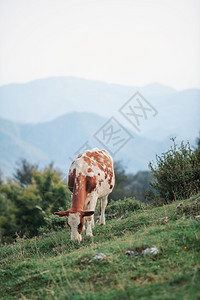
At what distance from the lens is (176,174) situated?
14375mm

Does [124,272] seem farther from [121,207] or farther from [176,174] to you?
[121,207]

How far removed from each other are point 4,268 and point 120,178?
39.5m

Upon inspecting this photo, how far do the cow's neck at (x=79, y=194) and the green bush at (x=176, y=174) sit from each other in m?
4.44

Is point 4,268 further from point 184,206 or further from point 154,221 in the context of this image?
point 184,206

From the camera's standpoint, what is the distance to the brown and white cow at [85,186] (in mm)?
10344

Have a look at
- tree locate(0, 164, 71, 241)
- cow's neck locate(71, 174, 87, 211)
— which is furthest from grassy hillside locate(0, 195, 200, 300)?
tree locate(0, 164, 71, 241)

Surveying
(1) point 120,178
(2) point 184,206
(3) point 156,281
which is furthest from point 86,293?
(1) point 120,178

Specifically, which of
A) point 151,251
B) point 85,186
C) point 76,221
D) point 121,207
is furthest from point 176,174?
point 151,251

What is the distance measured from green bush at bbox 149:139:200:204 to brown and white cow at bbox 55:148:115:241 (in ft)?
10.3

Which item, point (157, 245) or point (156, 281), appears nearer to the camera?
point (156, 281)

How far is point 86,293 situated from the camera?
605 centimetres

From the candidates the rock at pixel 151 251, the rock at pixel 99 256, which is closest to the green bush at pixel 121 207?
the rock at pixel 99 256

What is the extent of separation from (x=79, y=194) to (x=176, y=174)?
16.9ft

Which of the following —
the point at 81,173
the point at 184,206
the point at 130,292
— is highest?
the point at 81,173
